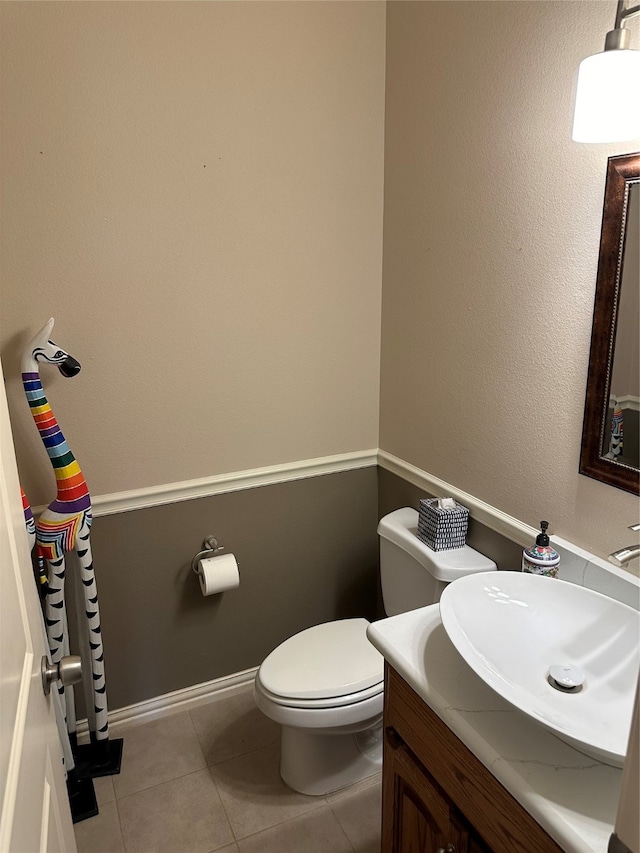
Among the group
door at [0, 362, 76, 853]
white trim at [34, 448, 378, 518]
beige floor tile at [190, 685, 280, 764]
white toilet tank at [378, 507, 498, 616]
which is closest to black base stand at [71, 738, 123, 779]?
beige floor tile at [190, 685, 280, 764]

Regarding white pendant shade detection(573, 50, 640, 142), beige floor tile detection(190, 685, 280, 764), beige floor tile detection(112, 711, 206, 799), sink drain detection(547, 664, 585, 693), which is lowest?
beige floor tile detection(112, 711, 206, 799)

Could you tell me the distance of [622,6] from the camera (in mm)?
1064

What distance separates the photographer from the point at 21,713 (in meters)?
0.83

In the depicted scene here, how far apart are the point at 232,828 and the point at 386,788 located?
71 cm

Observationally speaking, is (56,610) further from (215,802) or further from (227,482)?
(215,802)

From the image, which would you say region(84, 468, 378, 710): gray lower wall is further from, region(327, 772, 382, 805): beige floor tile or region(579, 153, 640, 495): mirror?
region(579, 153, 640, 495): mirror

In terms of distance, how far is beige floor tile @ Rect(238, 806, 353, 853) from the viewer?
174cm

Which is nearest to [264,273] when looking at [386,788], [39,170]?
[39,170]

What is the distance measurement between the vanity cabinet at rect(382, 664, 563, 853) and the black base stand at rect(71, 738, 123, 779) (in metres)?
1.02

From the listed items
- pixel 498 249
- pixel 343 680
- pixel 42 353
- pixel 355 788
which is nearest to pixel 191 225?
pixel 42 353

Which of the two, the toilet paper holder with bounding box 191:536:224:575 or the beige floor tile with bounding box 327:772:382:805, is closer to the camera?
the beige floor tile with bounding box 327:772:382:805

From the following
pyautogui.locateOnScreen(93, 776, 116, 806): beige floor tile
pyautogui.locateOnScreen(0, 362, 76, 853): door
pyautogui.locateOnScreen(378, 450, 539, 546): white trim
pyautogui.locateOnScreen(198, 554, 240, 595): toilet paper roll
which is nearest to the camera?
pyautogui.locateOnScreen(0, 362, 76, 853): door

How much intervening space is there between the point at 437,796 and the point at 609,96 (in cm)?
129

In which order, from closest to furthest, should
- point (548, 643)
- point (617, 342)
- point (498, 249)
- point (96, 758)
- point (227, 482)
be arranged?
point (548, 643) < point (617, 342) < point (498, 249) < point (96, 758) < point (227, 482)
